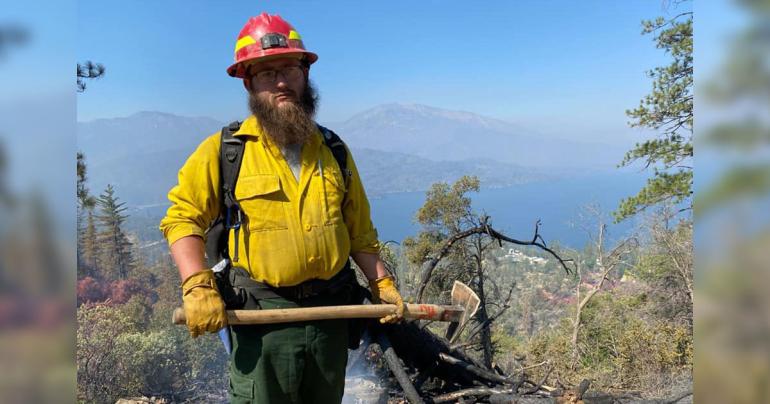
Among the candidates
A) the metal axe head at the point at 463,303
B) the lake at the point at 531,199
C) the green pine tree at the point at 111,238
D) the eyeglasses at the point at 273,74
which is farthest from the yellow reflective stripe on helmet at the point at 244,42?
the lake at the point at 531,199

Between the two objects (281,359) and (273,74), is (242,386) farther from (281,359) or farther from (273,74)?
(273,74)

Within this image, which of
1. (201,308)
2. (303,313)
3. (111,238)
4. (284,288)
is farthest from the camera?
(111,238)

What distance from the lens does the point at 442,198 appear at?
1023cm

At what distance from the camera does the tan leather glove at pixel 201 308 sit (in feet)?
6.45

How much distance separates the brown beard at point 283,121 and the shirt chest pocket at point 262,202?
0.23 meters

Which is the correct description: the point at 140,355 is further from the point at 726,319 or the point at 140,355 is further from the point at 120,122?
the point at 120,122

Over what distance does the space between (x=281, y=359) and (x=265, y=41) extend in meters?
1.37

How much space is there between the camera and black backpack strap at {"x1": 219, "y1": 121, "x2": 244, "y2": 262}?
2.17 meters

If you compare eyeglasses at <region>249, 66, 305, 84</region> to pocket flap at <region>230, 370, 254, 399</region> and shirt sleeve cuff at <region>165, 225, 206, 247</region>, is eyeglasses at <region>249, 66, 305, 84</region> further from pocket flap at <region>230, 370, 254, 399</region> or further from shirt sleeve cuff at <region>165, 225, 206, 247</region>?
pocket flap at <region>230, 370, 254, 399</region>

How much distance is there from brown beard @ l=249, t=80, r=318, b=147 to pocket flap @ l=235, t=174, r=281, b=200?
0.21 meters

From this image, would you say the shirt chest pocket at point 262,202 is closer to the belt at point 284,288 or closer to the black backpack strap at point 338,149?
the belt at point 284,288

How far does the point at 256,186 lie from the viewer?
→ 7.06 feet

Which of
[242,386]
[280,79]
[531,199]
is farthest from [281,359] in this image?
[531,199]

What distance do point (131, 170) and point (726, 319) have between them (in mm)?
40706
